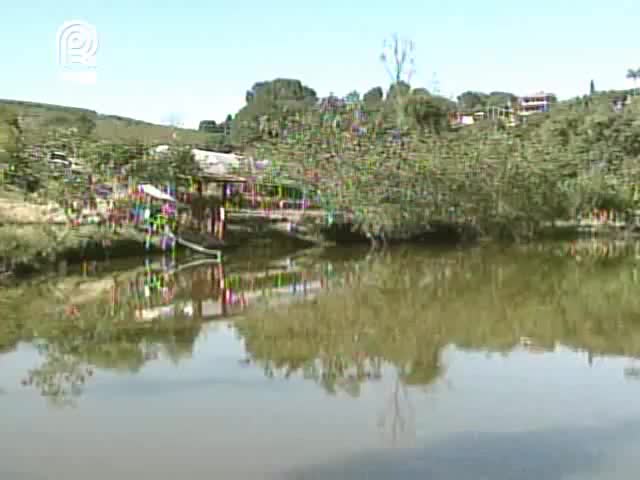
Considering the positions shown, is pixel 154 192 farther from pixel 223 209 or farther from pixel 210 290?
pixel 210 290

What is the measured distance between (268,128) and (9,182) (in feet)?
26.6

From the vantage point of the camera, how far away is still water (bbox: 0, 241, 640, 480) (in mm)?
5359

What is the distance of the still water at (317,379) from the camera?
5.36 m

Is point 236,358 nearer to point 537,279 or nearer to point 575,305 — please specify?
point 575,305

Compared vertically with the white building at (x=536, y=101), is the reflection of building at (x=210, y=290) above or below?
below

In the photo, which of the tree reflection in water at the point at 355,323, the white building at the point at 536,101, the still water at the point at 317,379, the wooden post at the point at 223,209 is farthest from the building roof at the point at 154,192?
the white building at the point at 536,101

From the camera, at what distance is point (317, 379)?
7.64 meters

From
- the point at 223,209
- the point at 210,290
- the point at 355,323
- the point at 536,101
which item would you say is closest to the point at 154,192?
the point at 223,209

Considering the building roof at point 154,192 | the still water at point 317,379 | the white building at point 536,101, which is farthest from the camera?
the white building at point 536,101

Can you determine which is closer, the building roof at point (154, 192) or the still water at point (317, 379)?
the still water at point (317, 379)

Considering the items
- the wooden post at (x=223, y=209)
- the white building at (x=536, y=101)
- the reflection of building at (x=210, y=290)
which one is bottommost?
the reflection of building at (x=210, y=290)

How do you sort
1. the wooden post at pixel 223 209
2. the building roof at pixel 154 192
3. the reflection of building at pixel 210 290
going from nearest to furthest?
the reflection of building at pixel 210 290 → the building roof at pixel 154 192 → the wooden post at pixel 223 209

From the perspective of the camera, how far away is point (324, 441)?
18.7 feet

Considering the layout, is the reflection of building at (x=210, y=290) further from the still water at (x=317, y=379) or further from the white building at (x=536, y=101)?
the white building at (x=536, y=101)
